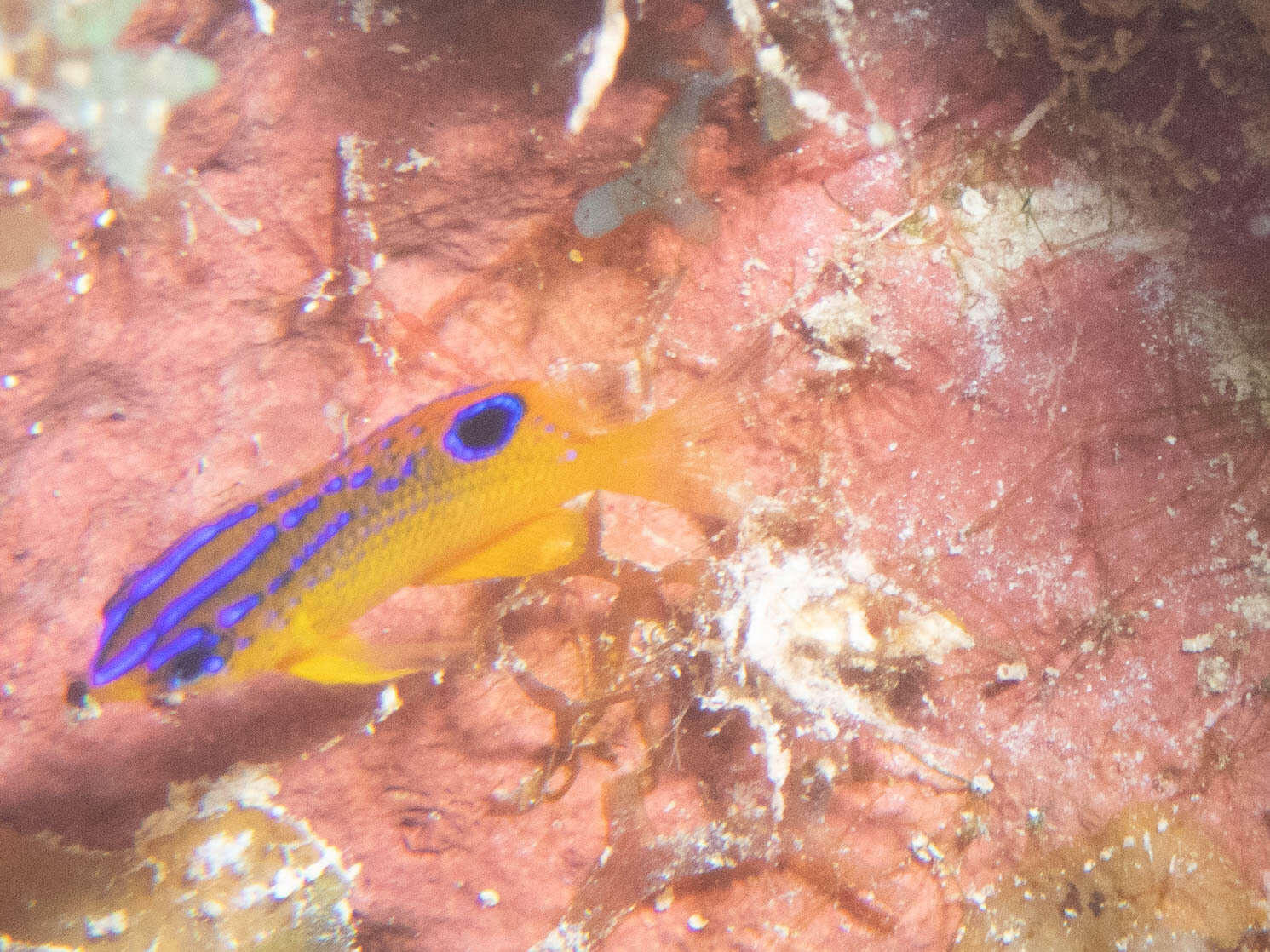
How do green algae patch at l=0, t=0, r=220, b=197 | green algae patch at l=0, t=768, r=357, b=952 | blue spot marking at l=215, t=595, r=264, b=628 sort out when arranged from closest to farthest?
blue spot marking at l=215, t=595, r=264, b=628, green algae patch at l=0, t=768, r=357, b=952, green algae patch at l=0, t=0, r=220, b=197

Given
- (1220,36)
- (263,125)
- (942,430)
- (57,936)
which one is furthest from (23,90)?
(1220,36)

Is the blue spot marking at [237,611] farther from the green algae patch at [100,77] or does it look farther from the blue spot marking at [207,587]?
the green algae patch at [100,77]

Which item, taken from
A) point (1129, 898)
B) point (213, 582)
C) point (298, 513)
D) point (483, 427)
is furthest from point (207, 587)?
point (1129, 898)

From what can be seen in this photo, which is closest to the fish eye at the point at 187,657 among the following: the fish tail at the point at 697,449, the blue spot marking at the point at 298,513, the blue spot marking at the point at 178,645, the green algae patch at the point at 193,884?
the blue spot marking at the point at 178,645

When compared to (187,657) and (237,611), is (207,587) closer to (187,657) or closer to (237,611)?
(237,611)

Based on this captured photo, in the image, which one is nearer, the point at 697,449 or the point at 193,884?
the point at 697,449

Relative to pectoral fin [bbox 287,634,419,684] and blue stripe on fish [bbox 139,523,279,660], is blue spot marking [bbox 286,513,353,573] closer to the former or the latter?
blue stripe on fish [bbox 139,523,279,660]

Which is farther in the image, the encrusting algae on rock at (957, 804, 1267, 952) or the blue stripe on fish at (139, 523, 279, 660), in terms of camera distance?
the encrusting algae on rock at (957, 804, 1267, 952)

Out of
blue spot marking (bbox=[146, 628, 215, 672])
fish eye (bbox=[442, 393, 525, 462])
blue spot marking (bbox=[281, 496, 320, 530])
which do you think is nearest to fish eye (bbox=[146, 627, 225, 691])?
blue spot marking (bbox=[146, 628, 215, 672])
